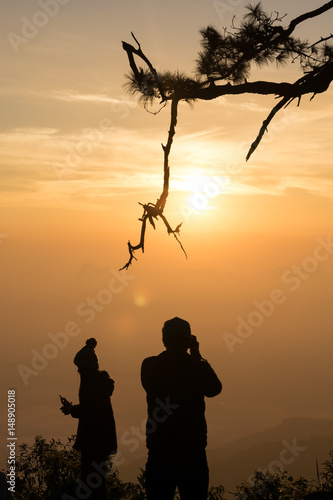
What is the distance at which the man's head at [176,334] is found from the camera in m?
3.85

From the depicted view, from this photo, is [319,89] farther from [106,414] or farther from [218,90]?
[106,414]

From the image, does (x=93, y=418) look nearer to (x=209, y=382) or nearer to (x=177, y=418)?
(x=177, y=418)

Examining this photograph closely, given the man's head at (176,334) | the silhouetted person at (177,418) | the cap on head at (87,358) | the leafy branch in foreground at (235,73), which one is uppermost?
the leafy branch in foreground at (235,73)

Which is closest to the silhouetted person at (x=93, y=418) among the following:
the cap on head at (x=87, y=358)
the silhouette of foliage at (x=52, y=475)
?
the cap on head at (x=87, y=358)

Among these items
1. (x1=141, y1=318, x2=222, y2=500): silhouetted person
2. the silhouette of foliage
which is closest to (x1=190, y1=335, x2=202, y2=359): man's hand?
(x1=141, y1=318, x2=222, y2=500): silhouetted person

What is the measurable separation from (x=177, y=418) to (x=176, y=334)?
539 millimetres

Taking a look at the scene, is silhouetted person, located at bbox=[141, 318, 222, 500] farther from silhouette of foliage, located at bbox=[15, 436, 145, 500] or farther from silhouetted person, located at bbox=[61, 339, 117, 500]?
silhouette of foliage, located at bbox=[15, 436, 145, 500]

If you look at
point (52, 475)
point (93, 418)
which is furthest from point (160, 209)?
point (52, 475)

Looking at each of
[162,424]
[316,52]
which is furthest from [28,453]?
[316,52]

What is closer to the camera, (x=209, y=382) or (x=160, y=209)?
(x=209, y=382)

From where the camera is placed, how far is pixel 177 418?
3811 millimetres

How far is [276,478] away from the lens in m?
5.30

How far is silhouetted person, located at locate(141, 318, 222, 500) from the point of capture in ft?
12.4

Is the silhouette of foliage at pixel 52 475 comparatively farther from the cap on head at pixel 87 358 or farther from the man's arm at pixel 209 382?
the man's arm at pixel 209 382
